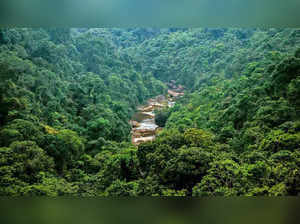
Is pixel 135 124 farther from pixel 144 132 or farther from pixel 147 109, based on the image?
pixel 147 109

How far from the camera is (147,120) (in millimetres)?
15641

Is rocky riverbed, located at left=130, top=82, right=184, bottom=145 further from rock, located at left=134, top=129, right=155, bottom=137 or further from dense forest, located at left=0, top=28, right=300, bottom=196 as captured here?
dense forest, located at left=0, top=28, right=300, bottom=196

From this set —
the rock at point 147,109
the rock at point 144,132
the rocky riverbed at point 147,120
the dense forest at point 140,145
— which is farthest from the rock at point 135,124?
the rock at point 147,109

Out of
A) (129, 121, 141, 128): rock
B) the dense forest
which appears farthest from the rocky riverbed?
the dense forest

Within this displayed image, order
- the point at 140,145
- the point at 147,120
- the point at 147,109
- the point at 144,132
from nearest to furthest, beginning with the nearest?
1. the point at 140,145
2. the point at 144,132
3. the point at 147,120
4. the point at 147,109

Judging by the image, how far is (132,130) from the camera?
13.5m

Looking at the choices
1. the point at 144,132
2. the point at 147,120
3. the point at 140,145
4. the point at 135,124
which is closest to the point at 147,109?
the point at 147,120

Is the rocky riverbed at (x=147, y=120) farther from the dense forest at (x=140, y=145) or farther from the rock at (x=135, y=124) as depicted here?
the dense forest at (x=140, y=145)

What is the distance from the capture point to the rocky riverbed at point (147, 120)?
1253cm

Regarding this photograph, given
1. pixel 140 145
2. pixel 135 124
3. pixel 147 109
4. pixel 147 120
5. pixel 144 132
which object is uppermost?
pixel 147 109

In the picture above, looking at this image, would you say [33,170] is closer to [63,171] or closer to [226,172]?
[63,171]

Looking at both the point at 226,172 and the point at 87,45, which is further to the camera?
the point at 87,45
